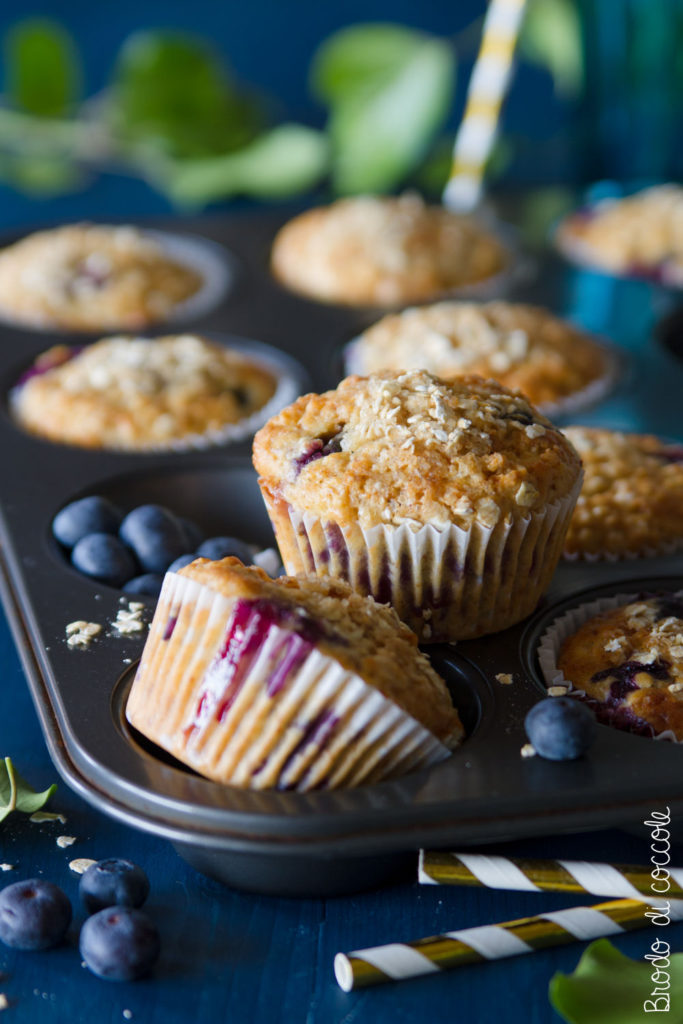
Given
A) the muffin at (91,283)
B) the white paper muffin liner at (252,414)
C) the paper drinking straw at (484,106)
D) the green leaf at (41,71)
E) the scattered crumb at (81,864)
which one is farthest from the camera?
the green leaf at (41,71)

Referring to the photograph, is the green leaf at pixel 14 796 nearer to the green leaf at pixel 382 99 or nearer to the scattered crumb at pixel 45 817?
the scattered crumb at pixel 45 817

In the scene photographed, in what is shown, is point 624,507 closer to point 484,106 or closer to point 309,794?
point 309,794

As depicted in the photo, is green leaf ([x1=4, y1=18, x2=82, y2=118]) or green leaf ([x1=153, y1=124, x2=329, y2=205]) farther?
green leaf ([x1=4, y1=18, x2=82, y2=118])

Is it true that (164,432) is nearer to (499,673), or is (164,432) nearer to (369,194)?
(499,673)

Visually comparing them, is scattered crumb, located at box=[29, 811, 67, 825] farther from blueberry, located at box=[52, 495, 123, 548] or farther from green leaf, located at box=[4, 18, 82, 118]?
green leaf, located at box=[4, 18, 82, 118]

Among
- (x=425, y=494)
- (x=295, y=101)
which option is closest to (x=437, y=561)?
(x=425, y=494)

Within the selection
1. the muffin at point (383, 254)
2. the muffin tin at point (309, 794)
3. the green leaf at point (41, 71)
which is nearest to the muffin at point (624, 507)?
the muffin tin at point (309, 794)

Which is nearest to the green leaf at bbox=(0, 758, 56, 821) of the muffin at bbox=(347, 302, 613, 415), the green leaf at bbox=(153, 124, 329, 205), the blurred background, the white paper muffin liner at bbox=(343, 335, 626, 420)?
the white paper muffin liner at bbox=(343, 335, 626, 420)
